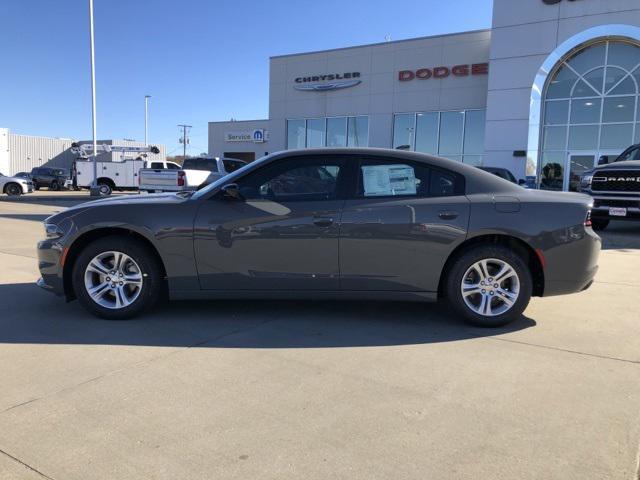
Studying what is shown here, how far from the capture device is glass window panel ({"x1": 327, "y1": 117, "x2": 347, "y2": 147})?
27.4 meters

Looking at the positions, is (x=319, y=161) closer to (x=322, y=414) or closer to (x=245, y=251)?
(x=245, y=251)

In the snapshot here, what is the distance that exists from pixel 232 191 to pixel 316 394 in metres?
2.06

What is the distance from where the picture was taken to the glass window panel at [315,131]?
92.3ft

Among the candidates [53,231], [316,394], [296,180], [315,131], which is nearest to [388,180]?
[296,180]

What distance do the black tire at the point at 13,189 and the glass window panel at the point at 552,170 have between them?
2485 centimetres

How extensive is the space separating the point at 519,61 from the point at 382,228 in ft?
62.7

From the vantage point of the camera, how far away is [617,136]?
1966 centimetres

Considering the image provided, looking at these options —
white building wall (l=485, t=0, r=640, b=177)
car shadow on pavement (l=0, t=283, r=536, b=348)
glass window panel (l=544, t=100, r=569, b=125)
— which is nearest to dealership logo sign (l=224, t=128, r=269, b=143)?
white building wall (l=485, t=0, r=640, b=177)

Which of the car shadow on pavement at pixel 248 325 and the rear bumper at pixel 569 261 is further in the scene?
the rear bumper at pixel 569 261

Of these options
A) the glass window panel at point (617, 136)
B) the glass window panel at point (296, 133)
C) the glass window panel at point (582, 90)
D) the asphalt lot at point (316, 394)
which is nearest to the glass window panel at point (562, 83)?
the glass window panel at point (582, 90)

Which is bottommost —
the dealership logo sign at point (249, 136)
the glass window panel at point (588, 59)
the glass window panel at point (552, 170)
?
the glass window panel at point (552, 170)

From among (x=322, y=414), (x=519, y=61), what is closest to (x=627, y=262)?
(x=322, y=414)

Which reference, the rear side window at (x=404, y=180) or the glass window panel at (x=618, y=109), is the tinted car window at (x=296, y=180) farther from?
the glass window panel at (x=618, y=109)

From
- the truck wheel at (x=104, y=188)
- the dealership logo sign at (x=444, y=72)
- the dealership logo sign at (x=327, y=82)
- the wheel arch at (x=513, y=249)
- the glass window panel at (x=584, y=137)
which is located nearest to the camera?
the wheel arch at (x=513, y=249)
